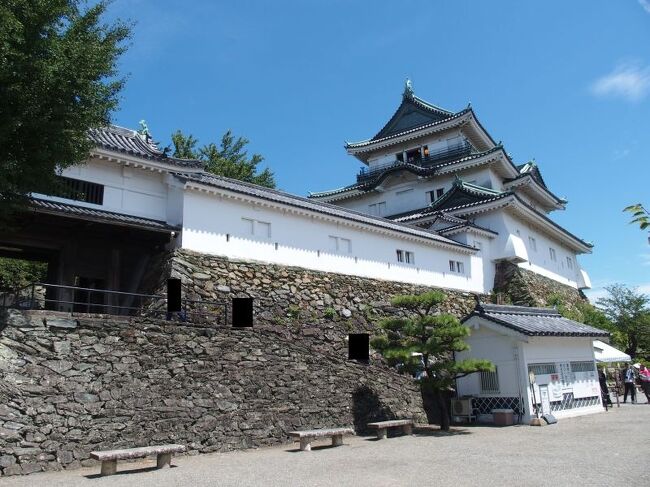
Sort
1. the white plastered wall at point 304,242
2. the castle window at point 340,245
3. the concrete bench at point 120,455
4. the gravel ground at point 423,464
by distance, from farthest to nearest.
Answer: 1. the castle window at point 340,245
2. the white plastered wall at point 304,242
3. the concrete bench at point 120,455
4. the gravel ground at point 423,464

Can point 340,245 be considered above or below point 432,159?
below

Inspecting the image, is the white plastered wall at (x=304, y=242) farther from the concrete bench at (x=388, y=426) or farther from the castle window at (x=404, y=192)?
the castle window at (x=404, y=192)

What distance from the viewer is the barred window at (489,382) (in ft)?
54.0

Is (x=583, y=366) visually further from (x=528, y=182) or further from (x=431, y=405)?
(x=528, y=182)

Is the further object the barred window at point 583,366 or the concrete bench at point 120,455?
the barred window at point 583,366

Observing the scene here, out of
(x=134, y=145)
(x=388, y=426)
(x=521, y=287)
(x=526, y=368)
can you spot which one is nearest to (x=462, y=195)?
(x=521, y=287)

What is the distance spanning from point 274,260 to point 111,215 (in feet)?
17.2

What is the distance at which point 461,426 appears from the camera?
52.4ft

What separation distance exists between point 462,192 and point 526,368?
13909mm

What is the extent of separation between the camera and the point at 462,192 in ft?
91.6

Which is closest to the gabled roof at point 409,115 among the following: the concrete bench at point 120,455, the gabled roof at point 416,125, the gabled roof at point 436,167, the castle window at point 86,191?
the gabled roof at point 416,125

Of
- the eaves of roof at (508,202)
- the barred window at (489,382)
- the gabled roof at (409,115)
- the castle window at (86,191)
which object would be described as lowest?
the barred window at (489,382)

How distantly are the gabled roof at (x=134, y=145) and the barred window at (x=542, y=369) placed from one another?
1239 centimetres

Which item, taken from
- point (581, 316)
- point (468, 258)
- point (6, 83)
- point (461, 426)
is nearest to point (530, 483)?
point (461, 426)
